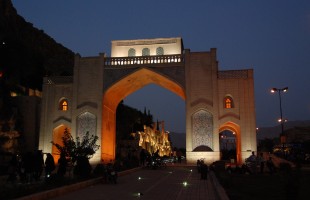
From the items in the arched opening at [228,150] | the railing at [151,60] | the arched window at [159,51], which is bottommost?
the arched opening at [228,150]

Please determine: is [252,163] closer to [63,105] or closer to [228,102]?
[228,102]

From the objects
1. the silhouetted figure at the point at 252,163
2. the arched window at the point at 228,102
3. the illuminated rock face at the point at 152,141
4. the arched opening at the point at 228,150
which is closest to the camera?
the silhouetted figure at the point at 252,163

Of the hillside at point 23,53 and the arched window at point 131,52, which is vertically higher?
the hillside at point 23,53

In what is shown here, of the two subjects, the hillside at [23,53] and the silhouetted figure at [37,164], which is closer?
the silhouetted figure at [37,164]

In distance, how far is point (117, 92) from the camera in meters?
29.7

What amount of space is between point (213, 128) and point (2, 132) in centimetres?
1396

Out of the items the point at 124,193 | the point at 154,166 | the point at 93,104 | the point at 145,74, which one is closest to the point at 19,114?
the point at 93,104

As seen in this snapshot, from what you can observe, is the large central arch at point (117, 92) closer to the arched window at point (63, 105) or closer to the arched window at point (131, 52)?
the arched window at point (131, 52)

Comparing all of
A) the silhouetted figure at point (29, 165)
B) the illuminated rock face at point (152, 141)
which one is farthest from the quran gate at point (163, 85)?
the silhouetted figure at point (29, 165)

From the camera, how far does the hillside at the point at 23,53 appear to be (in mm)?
35750

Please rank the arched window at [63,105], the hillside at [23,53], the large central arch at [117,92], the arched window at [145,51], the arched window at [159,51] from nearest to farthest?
the large central arch at [117,92] < the arched window at [63,105] < the arched window at [159,51] < the arched window at [145,51] < the hillside at [23,53]

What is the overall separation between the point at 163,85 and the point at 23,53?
1573 cm

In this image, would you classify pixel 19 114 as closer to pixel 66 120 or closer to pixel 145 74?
pixel 66 120

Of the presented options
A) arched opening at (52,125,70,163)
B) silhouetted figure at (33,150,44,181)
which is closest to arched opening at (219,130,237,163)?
arched opening at (52,125,70,163)
